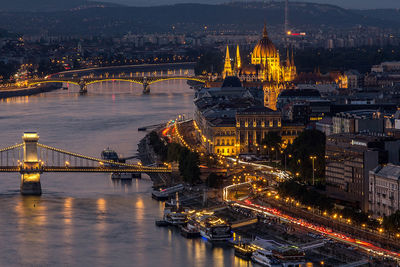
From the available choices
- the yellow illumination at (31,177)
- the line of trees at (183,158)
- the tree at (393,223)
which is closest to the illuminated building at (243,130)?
the line of trees at (183,158)

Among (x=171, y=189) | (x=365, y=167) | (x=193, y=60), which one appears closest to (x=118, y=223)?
(x=171, y=189)

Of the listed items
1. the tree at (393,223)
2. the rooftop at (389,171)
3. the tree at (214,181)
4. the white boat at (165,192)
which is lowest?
the white boat at (165,192)

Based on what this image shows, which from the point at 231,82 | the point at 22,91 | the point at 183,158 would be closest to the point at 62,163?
the point at 183,158

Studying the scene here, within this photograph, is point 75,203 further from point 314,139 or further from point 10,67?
point 10,67

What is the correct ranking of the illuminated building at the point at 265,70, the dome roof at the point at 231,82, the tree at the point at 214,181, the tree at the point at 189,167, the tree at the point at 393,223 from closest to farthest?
the tree at the point at 393,223 → the tree at the point at 214,181 → the tree at the point at 189,167 → the dome roof at the point at 231,82 → the illuminated building at the point at 265,70

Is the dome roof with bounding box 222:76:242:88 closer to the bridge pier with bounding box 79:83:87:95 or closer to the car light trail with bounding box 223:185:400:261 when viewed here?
the bridge pier with bounding box 79:83:87:95

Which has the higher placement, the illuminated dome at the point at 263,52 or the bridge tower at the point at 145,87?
the illuminated dome at the point at 263,52

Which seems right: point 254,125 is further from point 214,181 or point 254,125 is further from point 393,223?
point 393,223

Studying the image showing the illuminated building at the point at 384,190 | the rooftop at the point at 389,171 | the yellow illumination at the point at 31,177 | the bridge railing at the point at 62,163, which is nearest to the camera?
the illuminated building at the point at 384,190

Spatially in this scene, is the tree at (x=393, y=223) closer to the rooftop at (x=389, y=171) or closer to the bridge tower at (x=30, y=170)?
the rooftop at (x=389, y=171)
